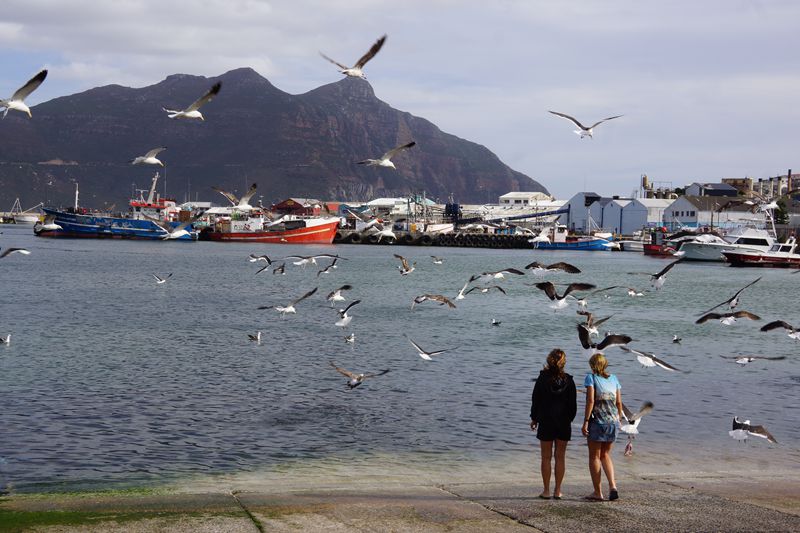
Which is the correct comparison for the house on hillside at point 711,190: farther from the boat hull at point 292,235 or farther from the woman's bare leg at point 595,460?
the woman's bare leg at point 595,460

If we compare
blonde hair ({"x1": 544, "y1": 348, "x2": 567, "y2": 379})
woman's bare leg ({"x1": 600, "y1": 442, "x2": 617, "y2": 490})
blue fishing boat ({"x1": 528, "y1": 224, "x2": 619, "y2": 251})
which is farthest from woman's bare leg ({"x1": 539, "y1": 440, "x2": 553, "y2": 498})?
blue fishing boat ({"x1": 528, "y1": 224, "x2": 619, "y2": 251})

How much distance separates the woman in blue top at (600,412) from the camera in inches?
432

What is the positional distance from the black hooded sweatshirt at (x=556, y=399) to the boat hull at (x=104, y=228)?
133 meters

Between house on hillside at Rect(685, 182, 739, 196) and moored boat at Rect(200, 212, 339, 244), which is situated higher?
house on hillside at Rect(685, 182, 739, 196)

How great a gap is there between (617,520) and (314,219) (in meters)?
133

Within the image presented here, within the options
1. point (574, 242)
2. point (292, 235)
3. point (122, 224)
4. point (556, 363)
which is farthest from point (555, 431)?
point (122, 224)

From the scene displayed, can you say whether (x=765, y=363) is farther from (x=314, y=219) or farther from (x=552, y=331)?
(x=314, y=219)

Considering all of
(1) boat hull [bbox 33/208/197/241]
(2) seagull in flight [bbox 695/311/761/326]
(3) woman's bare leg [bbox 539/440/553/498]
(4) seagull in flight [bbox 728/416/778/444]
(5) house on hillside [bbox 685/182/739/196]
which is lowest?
(4) seagull in flight [bbox 728/416/778/444]

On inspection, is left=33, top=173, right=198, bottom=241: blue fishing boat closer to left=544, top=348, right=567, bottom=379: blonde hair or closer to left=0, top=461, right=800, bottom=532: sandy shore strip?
left=0, top=461, right=800, bottom=532: sandy shore strip

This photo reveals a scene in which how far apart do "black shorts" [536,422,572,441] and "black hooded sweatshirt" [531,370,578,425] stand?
43 mm

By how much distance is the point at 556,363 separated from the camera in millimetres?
10898

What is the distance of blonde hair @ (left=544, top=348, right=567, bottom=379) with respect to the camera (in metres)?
10.9

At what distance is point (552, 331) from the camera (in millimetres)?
38906

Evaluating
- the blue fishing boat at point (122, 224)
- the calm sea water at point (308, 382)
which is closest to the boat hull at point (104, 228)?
the blue fishing boat at point (122, 224)
